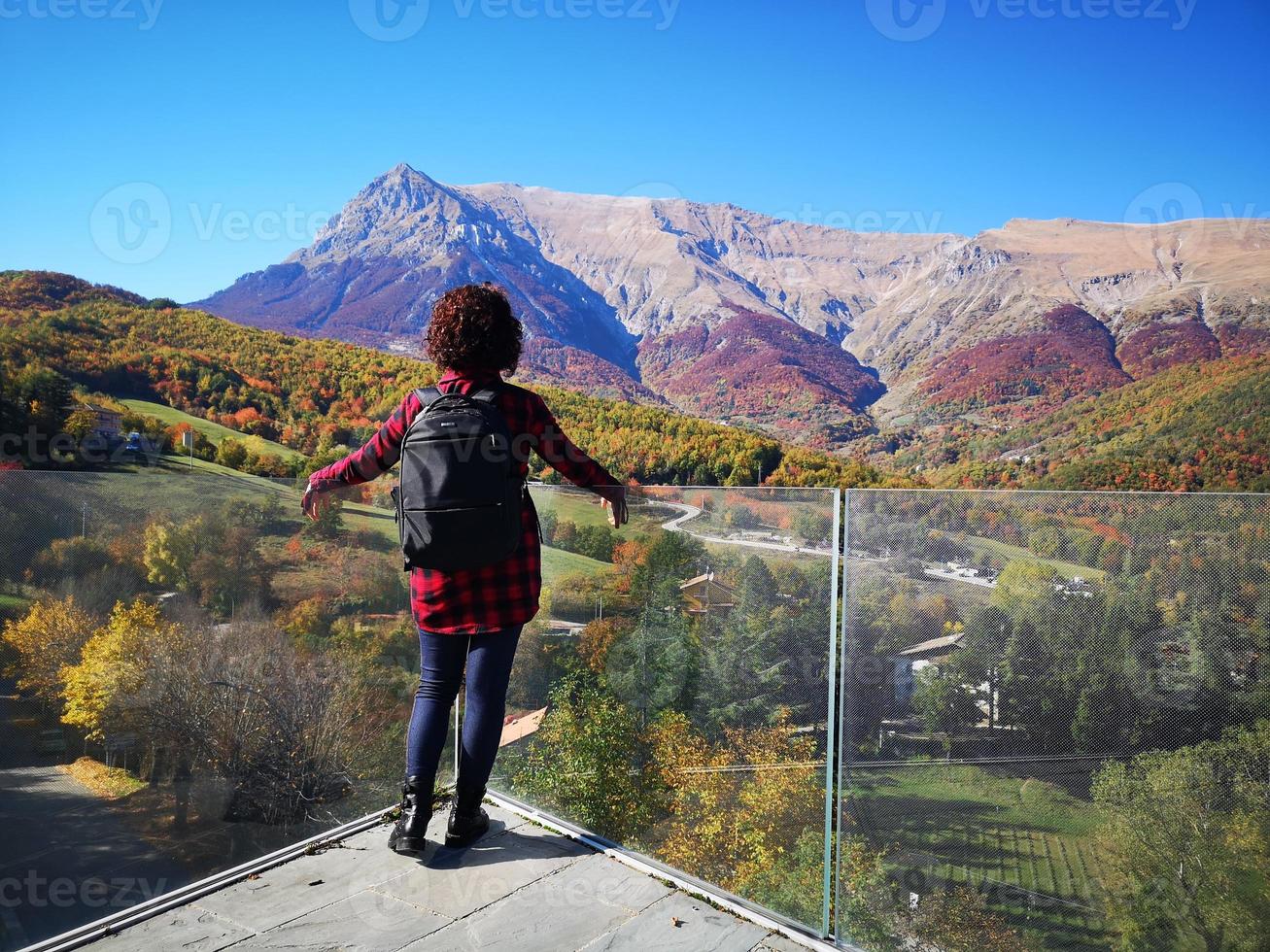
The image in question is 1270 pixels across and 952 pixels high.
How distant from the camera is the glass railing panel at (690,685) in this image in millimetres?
1772

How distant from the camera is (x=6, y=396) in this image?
25.5 m

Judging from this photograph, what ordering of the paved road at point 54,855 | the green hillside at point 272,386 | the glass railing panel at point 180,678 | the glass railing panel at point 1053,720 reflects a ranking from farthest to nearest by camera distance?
1. the green hillside at point 272,386
2. the glass railing panel at point 180,678
3. the paved road at point 54,855
4. the glass railing panel at point 1053,720

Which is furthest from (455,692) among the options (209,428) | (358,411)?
(358,411)

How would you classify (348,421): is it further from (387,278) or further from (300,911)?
(387,278)

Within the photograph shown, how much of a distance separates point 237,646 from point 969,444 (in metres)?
49.2

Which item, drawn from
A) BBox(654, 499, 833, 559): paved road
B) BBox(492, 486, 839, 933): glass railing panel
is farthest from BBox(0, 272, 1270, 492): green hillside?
BBox(654, 499, 833, 559): paved road

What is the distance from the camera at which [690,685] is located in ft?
6.59

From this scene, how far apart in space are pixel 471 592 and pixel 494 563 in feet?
0.32

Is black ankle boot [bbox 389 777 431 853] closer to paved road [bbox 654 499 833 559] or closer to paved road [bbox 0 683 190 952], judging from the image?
paved road [bbox 0 683 190 952]

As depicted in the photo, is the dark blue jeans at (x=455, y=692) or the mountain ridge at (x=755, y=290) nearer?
the dark blue jeans at (x=455, y=692)

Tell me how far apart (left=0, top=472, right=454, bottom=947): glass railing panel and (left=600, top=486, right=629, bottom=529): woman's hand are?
0.74m

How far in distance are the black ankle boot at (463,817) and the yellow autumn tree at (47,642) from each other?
953mm

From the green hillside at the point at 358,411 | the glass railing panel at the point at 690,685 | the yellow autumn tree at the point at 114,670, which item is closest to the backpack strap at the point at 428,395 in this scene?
the glass railing panel at the point at 690,685

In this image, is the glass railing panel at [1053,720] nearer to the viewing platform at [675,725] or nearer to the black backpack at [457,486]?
the viewing platform at [675,725]
